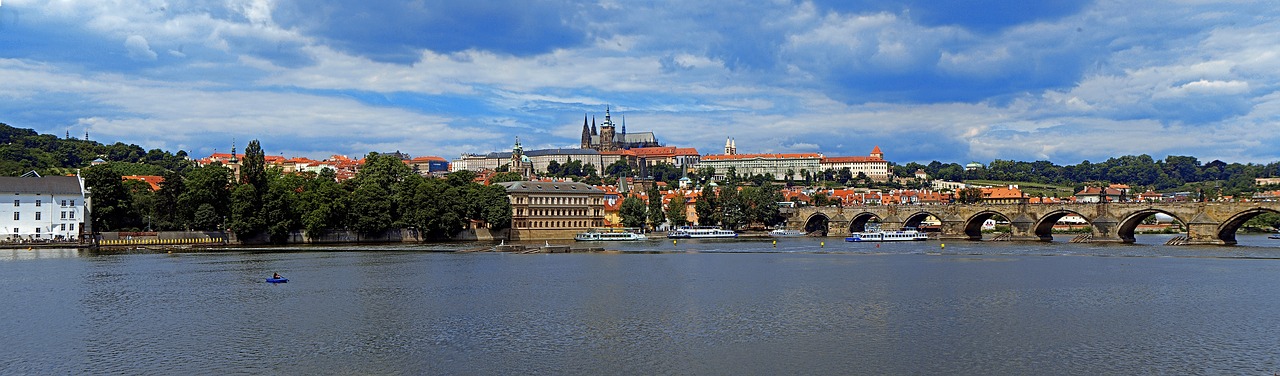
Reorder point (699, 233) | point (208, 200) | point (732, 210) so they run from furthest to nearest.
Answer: point (732, 210) → point (699, 233) → point (208, 200)

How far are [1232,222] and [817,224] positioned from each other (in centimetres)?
5203

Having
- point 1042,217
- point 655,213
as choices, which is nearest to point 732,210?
point 655,213

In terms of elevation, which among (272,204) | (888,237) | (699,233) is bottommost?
(888,237)

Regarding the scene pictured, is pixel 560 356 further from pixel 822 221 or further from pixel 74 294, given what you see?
pixel 822 221

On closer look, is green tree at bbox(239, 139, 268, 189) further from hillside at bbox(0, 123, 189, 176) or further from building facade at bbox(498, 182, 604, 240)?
hillside at bbox(0, 123, 189, 176)

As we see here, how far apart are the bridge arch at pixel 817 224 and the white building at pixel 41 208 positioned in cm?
7124

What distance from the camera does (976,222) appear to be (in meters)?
99.4

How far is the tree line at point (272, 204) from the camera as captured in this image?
3238 inches

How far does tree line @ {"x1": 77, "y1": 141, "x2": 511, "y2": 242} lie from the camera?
270 ft

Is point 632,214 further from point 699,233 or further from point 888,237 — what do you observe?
point 888,237

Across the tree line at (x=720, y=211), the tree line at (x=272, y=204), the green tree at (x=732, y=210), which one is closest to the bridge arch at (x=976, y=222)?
the tree line at (x=720, y=211)

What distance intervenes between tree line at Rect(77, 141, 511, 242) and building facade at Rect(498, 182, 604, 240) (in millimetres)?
6970

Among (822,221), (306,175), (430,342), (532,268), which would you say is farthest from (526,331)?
(822,221)

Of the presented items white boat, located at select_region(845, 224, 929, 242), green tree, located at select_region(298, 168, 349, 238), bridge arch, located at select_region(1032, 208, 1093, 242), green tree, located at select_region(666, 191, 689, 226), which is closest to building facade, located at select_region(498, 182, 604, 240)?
green tree, located at select_region(666, 191, 689, 226)
